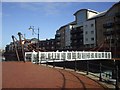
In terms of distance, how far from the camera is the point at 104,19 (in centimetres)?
5331

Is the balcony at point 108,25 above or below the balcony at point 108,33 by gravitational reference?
above

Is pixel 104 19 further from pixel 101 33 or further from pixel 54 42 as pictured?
pixel 54 42

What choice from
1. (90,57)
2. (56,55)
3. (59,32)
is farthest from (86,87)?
(59,32)

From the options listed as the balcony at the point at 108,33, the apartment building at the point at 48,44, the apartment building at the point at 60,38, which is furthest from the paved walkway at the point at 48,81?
the apartment building at the point at 48,44

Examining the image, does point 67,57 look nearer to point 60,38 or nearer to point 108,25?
point 108,25

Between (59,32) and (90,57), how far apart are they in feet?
130

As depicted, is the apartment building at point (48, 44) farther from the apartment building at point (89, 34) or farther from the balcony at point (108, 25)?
the balcony at point (108, 25)

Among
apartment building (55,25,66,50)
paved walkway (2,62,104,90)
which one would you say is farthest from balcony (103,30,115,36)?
paved walkway (2,62,104,90)

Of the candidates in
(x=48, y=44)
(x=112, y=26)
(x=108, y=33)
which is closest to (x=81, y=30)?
(x=108, y=33)

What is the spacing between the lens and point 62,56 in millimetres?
30719

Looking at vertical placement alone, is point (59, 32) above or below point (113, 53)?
above

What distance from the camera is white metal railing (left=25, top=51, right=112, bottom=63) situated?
25281 millimetres

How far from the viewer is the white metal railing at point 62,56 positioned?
25281mm

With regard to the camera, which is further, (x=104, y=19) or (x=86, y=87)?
(x=104, y=19)
